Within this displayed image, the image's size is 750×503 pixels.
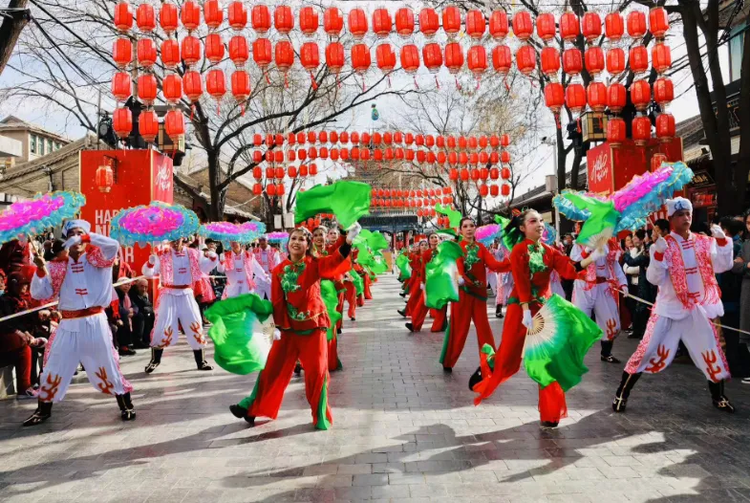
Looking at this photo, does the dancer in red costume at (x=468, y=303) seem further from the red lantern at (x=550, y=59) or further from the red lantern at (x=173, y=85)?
the red lantern at (x=173, y=85)

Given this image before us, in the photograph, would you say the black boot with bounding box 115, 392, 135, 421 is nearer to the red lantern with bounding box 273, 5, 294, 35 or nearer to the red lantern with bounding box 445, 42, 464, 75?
the red lantern with bounding box 273, 5, 294, 35

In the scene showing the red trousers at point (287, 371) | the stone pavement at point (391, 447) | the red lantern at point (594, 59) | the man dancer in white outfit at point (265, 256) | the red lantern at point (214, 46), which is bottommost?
the stone pavement at point (391, 447)

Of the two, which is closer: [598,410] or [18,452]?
[18,452]

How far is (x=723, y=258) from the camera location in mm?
5625

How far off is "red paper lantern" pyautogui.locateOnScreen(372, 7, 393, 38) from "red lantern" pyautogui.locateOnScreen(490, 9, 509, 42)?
64.4 inches

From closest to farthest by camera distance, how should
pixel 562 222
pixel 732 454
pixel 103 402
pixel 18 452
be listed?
pixel 732 454 < pixel 18 452 < pixel 103 402 < pixel 562 222

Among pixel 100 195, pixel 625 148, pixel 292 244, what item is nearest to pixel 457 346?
pixel 292 244

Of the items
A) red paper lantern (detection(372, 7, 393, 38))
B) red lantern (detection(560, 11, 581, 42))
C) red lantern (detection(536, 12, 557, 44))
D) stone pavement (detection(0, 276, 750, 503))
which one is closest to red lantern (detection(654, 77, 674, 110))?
red lantern (detection(560, 11, 581, 42))

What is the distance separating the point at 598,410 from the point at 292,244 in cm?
321

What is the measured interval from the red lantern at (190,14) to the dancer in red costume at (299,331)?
5845mm

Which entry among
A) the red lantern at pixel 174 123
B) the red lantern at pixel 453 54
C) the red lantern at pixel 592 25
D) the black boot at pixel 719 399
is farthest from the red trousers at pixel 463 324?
the red lantern at pixel 174 123

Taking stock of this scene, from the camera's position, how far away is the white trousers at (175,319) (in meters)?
7.93

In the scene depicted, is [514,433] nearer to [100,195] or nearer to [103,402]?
[103,402]

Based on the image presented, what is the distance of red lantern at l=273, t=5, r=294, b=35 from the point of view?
947 centimetres
